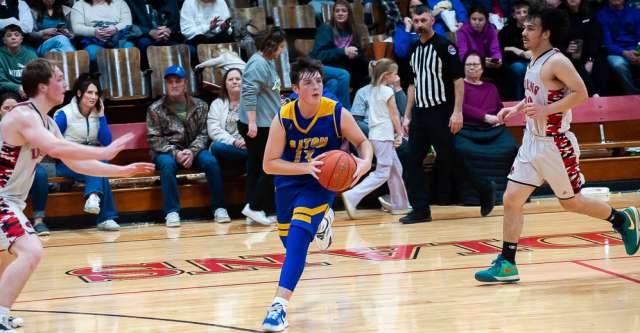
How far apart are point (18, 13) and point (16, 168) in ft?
18.3

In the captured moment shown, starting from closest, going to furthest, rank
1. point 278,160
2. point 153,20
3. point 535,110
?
point 278,160
point 535,110
point 153,20

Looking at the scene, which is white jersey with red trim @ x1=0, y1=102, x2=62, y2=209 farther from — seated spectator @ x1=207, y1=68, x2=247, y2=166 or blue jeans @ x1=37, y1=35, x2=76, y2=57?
blue jeans @ x1=37, y1=35, x2=76, y2=57

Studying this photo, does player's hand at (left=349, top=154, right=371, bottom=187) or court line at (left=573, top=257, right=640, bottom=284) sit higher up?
player's hand at (left=349, top=154, right=371, bottom=187)

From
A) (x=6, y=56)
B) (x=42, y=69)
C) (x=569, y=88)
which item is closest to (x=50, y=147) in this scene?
(x=42, y=69)

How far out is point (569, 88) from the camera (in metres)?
5.73

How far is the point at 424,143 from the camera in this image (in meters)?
8.86

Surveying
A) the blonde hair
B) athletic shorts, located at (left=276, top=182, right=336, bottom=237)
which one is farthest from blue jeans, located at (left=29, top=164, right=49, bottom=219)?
athletic shorts, located at (left=276, top=182, right=336, bottom=237)

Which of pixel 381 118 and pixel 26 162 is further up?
pixel 26 162

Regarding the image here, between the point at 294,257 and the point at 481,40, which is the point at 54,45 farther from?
the point at 294,257

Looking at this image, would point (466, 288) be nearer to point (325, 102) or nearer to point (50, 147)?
point (325, 102)

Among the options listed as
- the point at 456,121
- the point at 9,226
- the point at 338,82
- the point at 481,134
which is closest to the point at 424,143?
the point at 456,121

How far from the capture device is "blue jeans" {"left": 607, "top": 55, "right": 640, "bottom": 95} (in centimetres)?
1173

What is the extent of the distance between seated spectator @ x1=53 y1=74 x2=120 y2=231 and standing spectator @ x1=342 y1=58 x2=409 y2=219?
243cm

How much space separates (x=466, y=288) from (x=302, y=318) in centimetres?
122
